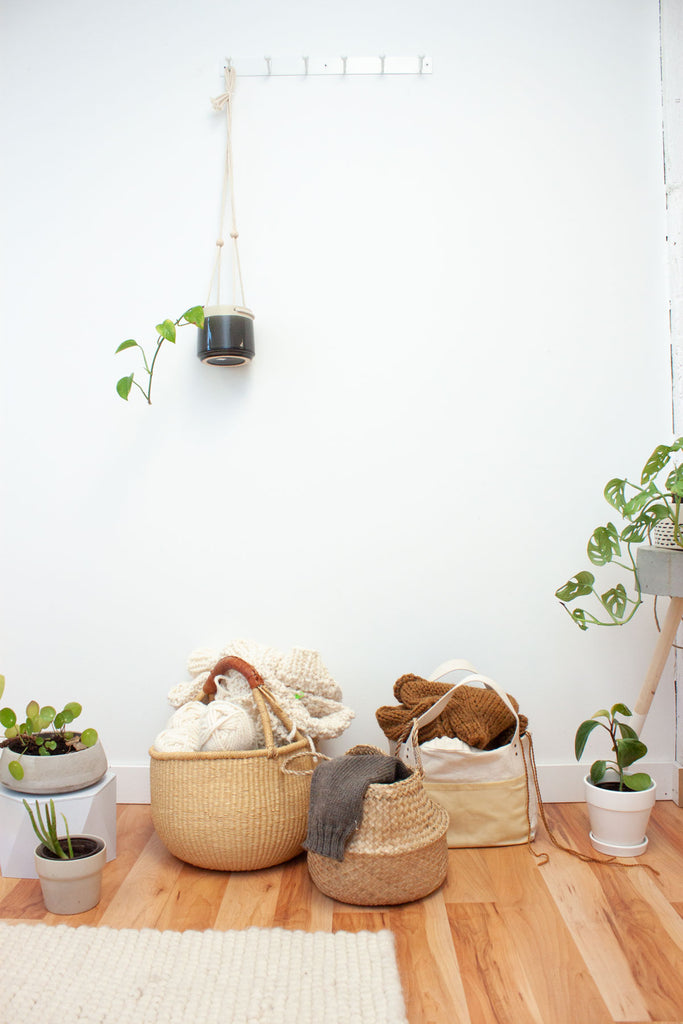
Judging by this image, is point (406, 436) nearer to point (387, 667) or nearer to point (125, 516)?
point (387, 667)

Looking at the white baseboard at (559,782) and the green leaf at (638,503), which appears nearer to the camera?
the green leaf at (638,503)

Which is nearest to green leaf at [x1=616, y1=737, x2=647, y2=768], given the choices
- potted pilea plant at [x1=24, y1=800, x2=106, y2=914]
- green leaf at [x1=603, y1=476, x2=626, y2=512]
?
green leaf at [x1=603, y1=476, x2=626, y2=512]

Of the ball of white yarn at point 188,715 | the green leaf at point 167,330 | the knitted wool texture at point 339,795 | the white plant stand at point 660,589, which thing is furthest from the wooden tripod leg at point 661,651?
the green leaf at point 167,330

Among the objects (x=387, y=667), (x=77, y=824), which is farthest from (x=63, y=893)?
(x=387, y=667)

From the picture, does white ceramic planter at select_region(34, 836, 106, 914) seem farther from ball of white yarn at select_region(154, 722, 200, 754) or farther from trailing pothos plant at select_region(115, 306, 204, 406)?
trailing pothos plant at select_region(115, 306, 204, 406)

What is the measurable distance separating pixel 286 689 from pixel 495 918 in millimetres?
661

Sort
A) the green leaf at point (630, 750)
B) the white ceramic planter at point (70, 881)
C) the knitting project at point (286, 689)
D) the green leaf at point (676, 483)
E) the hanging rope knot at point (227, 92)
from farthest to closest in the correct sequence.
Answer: the hanging rope knot at point (227, 92), the knitting project at point (286, 689), the green leaf at point (630, 750), the green leaf at point (676, 483), the white ceramic planter at point (70, 881)

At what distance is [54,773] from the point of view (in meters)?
1.62

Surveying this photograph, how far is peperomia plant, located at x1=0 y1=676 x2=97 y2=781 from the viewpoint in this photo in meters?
1.60

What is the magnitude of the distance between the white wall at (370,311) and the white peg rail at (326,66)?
0.02 m

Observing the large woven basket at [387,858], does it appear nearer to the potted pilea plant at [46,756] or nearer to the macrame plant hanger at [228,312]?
the potted pilea plant at [46,756]

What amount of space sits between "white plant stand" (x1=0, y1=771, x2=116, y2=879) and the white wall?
0.41 meters

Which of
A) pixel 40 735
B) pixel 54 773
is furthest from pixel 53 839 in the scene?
pixel 40 735

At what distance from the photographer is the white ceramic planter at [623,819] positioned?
66.9 inches
